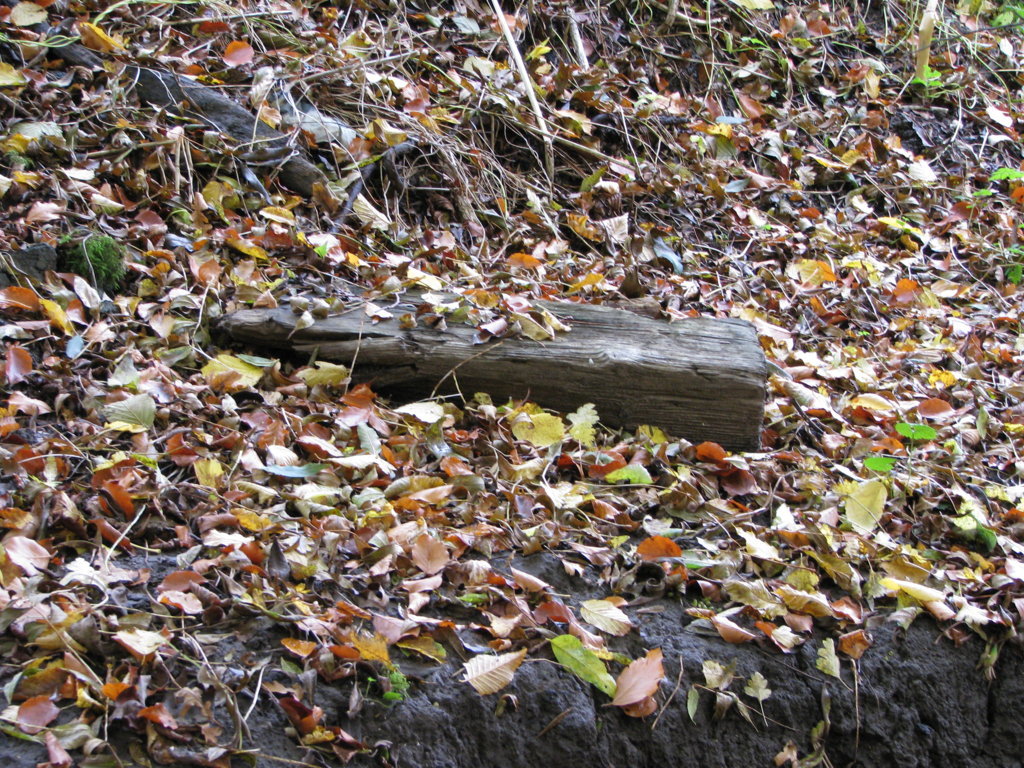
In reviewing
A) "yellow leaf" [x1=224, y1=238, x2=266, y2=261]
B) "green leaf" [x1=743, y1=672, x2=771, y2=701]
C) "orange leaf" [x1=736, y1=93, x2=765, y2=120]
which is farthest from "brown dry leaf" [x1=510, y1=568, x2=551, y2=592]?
"orange leaf" [x1=736, y1=93, x2=765, y2=120]

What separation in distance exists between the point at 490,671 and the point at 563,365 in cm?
109

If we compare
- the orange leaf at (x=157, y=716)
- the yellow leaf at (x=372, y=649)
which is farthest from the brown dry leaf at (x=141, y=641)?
the yellow leaf at (x=372, y=649)

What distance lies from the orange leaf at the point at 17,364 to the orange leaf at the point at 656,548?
1751 mm

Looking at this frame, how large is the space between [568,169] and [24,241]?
2.40 meters

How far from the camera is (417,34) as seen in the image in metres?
4.50

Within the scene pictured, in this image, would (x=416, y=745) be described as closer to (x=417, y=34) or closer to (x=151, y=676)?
(x=151, y=676)

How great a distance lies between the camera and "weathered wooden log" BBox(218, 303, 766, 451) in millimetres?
2848

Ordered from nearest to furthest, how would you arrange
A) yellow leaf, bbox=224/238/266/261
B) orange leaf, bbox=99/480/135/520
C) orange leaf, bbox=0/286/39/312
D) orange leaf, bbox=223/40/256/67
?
1. orange leaf, bbox=99/480/135/520
2. orange leaf, bbox=0/286/39/312
3. yellow leaf, bbox=224/238/266/261
4. orange leaf, bbox=223/40/256/67

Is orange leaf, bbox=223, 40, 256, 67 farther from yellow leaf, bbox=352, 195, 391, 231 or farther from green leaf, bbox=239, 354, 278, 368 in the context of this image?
green leaf, bbox=239, 354, 278, 368

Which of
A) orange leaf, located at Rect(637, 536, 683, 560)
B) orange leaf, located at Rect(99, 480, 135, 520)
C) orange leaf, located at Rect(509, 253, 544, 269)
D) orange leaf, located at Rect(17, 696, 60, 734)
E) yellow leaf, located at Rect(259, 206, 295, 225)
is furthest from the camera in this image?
orange leaf, located at Rect(509, 253, 544, 269)

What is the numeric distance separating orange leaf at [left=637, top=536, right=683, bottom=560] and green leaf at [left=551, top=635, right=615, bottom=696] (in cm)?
40

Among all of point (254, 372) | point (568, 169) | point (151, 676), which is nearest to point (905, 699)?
point (151, 676)

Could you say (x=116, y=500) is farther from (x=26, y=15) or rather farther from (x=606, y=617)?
(x=26, y=15)

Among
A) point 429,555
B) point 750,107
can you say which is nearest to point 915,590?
point 429,555
